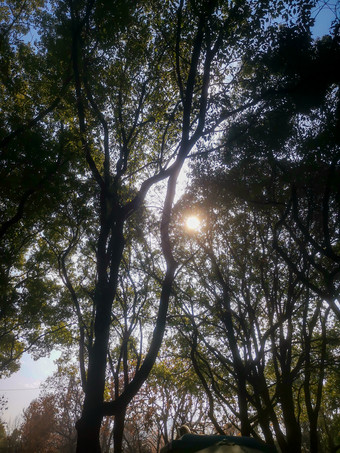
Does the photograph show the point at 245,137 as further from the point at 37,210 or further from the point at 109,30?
the point at 37,210

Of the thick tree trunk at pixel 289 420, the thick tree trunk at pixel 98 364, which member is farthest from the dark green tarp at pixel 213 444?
the thick tree trunk at pixel 289 420

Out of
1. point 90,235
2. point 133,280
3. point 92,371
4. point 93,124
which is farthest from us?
point 133,280

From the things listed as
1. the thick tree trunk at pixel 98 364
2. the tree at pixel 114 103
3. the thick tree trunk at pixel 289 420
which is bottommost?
the thick tree trunk at pixel 289 420

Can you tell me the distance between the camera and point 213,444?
19.9ft

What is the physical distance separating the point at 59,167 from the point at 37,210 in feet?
6.34

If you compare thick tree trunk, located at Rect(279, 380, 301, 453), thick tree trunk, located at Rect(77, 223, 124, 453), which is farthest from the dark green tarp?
thick tree trunk, located at Rect(279, 380, 301, 453)

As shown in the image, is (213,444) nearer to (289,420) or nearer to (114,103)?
(289,420)

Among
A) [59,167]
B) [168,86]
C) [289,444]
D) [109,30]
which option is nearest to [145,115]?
[168,86]

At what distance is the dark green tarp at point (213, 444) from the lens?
5.82 metres

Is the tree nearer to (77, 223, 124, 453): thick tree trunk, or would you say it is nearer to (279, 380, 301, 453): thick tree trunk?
Result: (77, 223, 124, 453): thick tree trunk

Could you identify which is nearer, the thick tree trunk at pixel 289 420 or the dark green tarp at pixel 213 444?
the dark green tarp at pixel 213 444

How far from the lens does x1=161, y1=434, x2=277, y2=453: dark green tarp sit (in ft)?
19.1

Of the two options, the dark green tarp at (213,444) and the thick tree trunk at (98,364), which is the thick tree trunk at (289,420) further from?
the thick tree trunk at (98,364)

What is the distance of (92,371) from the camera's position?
6.11 meters
